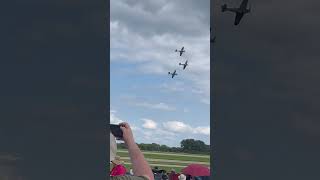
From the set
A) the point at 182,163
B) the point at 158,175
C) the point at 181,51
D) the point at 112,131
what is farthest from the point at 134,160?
the point at 182,163

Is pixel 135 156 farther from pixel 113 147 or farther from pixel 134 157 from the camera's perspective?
pixel 113 147

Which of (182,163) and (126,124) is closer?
(126,124)

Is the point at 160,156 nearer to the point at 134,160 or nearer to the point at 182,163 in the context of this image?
the point at 182,163

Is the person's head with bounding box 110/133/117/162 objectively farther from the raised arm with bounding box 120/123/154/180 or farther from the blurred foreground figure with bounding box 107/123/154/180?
the raised arm with bounding box 120/123/154/180

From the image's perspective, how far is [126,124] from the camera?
621 cm

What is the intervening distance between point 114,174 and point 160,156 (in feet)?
269

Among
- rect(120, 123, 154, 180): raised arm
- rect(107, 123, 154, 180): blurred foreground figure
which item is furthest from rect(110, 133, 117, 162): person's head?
rect(120, 123, 154, 180): raised arm

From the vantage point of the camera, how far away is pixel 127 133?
20.3ft

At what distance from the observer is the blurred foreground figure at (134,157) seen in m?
5.27

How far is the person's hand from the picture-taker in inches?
234

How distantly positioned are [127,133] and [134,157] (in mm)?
574

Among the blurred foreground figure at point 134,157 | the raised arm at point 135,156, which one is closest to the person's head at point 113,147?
the blurred foreground figure at point 134,157
